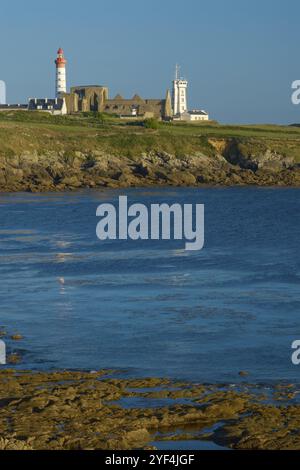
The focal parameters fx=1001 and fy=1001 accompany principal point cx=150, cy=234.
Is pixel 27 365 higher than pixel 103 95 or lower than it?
lower

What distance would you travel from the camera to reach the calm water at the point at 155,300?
74.1 ft

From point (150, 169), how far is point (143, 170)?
2.05ft

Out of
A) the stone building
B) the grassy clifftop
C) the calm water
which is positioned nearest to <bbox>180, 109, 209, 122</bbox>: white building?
the stone building

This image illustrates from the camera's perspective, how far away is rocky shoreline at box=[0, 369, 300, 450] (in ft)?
54.0

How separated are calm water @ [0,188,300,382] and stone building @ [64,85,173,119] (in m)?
78.4

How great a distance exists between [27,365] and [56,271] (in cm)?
1393

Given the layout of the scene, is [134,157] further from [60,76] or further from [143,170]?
[60,76]

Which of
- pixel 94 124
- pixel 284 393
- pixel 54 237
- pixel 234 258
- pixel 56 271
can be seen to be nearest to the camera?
pixel 284 393

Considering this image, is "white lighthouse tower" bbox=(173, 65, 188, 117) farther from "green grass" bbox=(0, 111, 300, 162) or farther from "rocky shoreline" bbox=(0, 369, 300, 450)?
"rocky shoreline" bbox=(0, 369, 300, 450)

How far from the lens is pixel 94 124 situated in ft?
356

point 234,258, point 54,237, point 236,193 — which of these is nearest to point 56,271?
point 234,258

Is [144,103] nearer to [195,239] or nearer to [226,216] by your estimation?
[226,216]

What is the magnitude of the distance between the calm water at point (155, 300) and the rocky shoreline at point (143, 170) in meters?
23.3

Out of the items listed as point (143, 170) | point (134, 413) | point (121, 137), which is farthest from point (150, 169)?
point (134, 413)
